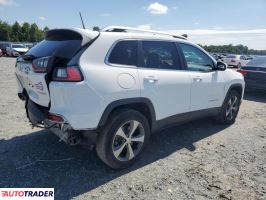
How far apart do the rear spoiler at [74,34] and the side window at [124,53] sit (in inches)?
12.6

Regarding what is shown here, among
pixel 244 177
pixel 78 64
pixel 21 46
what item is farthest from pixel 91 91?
pixel 21 46

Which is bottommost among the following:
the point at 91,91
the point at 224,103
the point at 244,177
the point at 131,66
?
the point at 244,177

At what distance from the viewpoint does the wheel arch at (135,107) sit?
3334 millimetres

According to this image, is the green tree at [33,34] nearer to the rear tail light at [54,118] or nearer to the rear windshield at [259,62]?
the rear windshield at [259,62]

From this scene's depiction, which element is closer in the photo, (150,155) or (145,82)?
(145,82)

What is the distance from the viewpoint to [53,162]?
12.8 feet

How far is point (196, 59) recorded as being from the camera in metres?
4.89

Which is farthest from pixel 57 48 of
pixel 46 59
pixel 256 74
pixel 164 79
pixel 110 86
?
pixel 256 74

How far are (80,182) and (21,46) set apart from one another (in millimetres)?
33395

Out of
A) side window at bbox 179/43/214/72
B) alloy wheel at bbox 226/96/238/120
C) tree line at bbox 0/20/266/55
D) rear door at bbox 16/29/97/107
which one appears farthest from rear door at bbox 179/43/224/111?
tree line at bbox 0/20/266/55

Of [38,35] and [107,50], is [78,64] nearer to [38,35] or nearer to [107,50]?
[107,50]

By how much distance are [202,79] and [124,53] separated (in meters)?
1.78

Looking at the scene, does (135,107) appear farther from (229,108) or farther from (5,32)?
(5,32)

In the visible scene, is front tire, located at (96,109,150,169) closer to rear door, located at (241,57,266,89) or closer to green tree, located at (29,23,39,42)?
rear door, located at (241,57,266,89)
